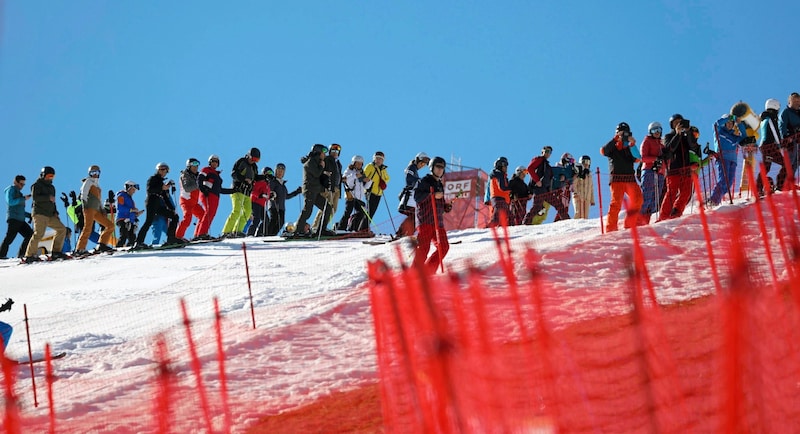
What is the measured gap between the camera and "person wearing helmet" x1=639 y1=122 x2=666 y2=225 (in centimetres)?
1195

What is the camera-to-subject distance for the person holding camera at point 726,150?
12406 millimetres

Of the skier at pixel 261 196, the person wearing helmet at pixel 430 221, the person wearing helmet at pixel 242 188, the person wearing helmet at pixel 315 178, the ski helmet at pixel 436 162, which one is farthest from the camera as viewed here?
the skier at pixel 261 196

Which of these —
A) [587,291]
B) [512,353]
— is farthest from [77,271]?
[512,353]

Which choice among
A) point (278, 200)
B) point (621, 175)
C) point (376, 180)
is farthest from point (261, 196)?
point (621, 175)

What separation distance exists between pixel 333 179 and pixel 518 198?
3.04 m

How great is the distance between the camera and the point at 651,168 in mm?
12117

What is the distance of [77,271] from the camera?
1357 centimetres

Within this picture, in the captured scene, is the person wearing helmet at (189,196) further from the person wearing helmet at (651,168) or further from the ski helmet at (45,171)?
the person wearing helmet at (651,168)

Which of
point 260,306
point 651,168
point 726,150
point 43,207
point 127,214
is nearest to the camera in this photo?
point 260,306

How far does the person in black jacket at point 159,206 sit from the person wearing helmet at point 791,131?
850 centimetres

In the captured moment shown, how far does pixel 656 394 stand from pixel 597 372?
55cm

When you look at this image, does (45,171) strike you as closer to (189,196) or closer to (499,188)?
(189,196)

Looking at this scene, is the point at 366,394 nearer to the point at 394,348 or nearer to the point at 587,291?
the point at 394,348

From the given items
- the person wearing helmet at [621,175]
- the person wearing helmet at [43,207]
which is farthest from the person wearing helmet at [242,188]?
the person wearing helmet at [621,175]
